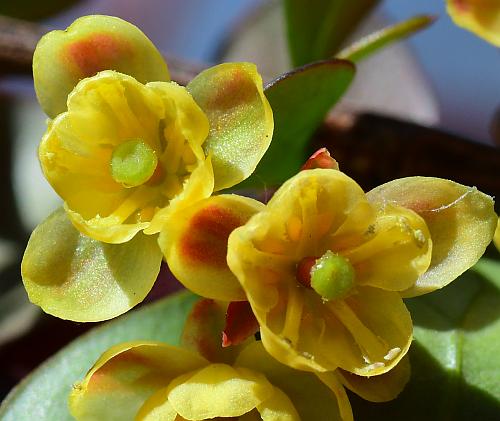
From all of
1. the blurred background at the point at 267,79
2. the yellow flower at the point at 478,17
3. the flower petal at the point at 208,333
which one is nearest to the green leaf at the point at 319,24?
the blurred background at the point at 267,79

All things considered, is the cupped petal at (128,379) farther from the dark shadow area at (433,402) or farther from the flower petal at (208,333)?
the dark shadow area at (433,402)

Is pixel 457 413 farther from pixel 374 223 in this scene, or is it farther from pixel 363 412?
pixel 374 223

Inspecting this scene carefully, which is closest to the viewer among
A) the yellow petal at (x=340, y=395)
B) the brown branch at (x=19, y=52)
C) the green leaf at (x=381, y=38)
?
the yellow petal at (x=340, y=395)

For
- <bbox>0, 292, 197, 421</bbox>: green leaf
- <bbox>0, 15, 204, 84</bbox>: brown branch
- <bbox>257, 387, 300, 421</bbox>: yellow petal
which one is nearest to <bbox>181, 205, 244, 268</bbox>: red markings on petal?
<bbox>257, 387, 300, 421</bbox>: yellow petal

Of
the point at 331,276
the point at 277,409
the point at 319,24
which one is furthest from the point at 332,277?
the point at 319,24

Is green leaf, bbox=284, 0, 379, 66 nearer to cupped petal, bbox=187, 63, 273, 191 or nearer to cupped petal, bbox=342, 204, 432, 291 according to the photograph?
cupped petal, bbox=187, 63, 273, 191

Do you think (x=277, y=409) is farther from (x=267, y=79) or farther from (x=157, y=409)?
(x=267, y=79)
